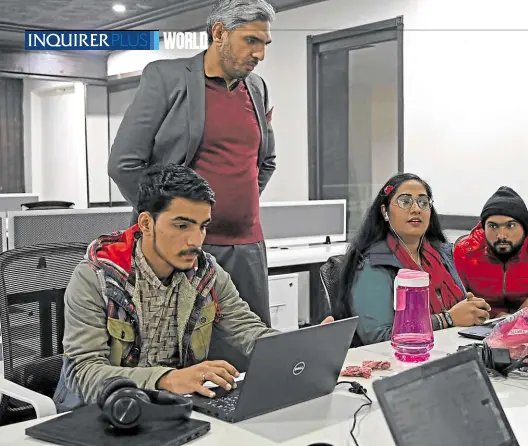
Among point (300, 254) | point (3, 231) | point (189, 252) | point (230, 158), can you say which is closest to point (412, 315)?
point (189, 252)

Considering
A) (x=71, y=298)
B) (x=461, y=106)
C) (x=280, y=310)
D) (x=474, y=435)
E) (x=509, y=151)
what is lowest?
(x=280, y=310)

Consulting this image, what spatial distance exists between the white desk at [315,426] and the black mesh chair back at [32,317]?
58 centimetres

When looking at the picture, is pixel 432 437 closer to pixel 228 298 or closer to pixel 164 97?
pixel 228 298

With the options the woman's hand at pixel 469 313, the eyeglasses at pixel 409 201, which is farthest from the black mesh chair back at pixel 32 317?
the woman's hand at pixel 469 313

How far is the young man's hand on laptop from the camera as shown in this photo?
140cm

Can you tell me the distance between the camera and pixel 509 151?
151 inches

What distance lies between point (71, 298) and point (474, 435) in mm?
881

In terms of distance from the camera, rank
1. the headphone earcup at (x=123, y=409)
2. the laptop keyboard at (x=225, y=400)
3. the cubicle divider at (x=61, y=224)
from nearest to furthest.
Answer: the headphone earcup at (x=123, y=409), the laptop keyboard at (x=225, y=400), the cubicle divider at (x=61, y=224)

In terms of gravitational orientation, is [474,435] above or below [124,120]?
below

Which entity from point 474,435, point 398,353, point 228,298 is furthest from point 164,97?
point 474,435

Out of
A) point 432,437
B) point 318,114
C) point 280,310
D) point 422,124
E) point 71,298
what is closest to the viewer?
point 432,437

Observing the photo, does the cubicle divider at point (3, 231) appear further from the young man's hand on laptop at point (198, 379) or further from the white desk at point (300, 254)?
the young man's hand on laptop at point (198, 379)

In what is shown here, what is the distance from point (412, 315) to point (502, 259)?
93 centimetres

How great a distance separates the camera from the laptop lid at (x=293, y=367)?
125cm
